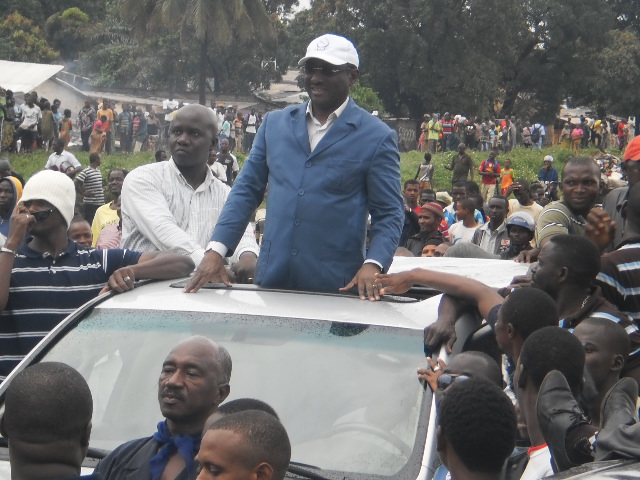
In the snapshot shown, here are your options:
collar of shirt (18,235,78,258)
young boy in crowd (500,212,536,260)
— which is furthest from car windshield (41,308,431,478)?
young boy in crowd (500,212,536,260)

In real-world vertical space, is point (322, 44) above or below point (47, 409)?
above

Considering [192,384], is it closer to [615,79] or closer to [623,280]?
[623,280]

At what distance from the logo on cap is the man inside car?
169 cm

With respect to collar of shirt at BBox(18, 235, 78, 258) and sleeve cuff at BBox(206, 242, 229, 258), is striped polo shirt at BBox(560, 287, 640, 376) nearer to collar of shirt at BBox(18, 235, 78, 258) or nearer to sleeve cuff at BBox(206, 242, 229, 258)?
sleeve cuff at BBox(206, 242, 229, 258)

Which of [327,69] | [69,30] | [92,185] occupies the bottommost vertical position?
[92,185]

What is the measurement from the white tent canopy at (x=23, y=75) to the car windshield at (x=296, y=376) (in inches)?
1144

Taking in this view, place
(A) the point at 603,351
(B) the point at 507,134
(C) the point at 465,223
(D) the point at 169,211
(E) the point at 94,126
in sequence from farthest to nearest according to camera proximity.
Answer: (B) the point at 507,134, (E) the point at 94,126, (C) the point at 465,223, (D) the point at 169,211, (A) the point at 603,351

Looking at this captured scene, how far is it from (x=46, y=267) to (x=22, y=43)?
4194 cm

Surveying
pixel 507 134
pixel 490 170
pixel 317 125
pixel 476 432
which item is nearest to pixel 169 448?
pixel 476 432

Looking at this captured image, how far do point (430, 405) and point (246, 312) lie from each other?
0.83 metres

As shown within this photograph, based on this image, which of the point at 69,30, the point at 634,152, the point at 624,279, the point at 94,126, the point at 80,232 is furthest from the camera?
the point at 69,30

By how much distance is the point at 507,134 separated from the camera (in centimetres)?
4338

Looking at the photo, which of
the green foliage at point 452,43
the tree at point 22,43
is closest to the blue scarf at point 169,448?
the tree at point 22,43

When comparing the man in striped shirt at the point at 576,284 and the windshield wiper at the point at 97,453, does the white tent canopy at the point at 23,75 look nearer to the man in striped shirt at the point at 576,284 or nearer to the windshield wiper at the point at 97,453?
the man in striped shirt at the point at 576,284
